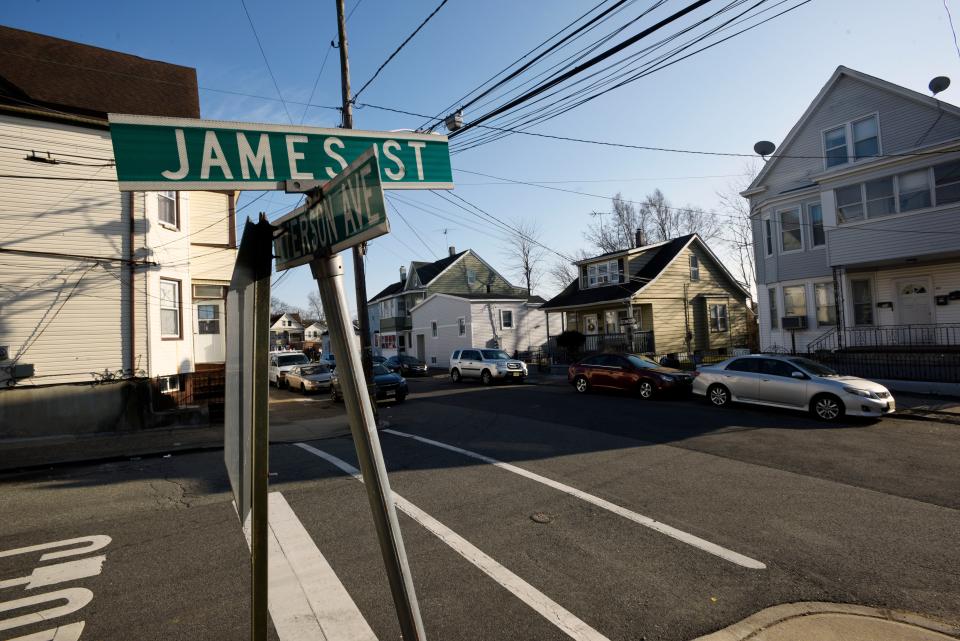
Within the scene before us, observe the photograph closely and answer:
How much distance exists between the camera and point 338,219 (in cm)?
199

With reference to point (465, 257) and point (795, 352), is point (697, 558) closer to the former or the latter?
point (795, 352)

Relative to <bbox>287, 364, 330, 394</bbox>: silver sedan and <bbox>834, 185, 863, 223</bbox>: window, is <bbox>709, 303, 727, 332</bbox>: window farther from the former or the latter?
<bbox>287, 364, 330, 394</bbox>: silver sedan

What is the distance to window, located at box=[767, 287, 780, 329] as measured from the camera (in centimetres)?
2295

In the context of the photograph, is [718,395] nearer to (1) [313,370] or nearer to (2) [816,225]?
(2) [816,225]

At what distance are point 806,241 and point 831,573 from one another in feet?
68.0

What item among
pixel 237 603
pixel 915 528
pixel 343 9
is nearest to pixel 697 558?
pixel 915 528

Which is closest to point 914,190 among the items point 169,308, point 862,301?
point 862,301

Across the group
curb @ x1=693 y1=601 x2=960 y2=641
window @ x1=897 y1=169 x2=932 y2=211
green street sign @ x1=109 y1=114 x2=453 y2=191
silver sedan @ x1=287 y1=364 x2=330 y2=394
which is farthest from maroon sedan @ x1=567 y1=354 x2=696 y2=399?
green street sign @ x1=109 y1=114 x2=453 y2=191

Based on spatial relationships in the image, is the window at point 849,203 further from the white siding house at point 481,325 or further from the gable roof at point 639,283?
the white siding house at point 481,325

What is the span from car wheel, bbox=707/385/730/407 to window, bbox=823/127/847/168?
1181 centimetres

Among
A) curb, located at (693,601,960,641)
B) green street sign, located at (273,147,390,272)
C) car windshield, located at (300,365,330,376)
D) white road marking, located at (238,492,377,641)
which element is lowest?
curb, located at (693,601,960,641)

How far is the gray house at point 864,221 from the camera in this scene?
1722cm

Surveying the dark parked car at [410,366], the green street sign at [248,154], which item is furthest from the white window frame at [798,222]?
the green street sign at [248,154]

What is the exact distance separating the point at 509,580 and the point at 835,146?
22501 millimetres
